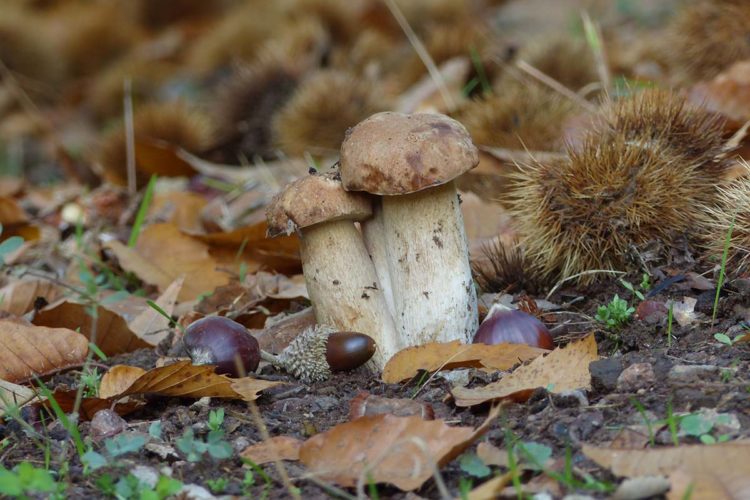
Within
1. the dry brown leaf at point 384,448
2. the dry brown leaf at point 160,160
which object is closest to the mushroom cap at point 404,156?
the dry brown leaf at point 384,448

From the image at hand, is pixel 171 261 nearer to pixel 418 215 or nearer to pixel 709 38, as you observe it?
pixel 418 215

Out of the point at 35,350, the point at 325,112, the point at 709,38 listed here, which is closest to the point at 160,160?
the point at 325,112

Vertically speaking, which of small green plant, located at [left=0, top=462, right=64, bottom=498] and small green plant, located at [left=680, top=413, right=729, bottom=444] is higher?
small green plant, located at [left=0, top=462, right=64, bottom=498]

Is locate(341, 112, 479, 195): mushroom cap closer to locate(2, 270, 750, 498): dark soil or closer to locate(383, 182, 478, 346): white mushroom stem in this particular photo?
locate(383, 182, 478, 346): white mushroom stem

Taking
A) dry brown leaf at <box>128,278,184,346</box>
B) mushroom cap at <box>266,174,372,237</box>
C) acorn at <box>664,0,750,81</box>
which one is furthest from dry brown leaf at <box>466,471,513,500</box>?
acorn at <box>664,0,750,81</box>

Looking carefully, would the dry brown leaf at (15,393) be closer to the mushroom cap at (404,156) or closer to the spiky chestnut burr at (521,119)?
the mushroom cap at (404,156)

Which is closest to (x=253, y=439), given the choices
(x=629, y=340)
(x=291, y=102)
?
(x=629, y=340)
